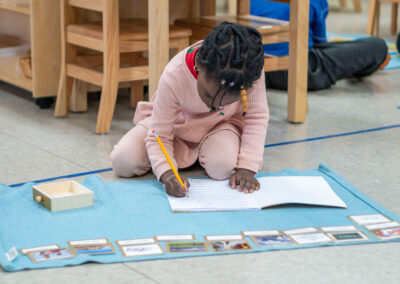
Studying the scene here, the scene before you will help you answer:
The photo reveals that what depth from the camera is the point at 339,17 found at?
5773 mm

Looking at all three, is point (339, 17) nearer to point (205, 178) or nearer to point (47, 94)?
point (47, 94)

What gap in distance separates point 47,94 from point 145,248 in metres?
1.48

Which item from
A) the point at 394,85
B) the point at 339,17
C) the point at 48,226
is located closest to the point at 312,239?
the point at 48,226

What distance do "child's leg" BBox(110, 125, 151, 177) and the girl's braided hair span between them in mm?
426

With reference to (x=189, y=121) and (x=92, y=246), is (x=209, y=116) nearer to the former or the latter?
(x=189, y=121)

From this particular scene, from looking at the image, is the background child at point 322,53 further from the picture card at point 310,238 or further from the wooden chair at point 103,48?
the picture card at point 310,238

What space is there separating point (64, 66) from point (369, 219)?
4.88 feet

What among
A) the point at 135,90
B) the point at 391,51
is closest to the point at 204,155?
the point at 135,90

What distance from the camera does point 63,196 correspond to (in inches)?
63.1

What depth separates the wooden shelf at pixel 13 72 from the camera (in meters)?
2.79

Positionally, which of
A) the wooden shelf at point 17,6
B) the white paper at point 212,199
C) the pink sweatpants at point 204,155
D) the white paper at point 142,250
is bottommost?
the white paper at point 142,250

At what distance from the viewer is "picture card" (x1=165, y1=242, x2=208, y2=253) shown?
4.63 ft

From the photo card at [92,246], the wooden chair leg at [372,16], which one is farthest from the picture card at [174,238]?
the wooden chair leg at [372,16]

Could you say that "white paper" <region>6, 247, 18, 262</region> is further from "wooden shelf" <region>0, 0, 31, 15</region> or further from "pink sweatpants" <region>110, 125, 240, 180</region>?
"wooden shelf" <region>0, 0, 31, 15</region>
